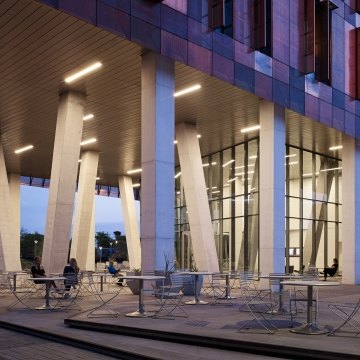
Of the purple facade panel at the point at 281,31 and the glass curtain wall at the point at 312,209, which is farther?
the glass curtain wall at the point at 312,209

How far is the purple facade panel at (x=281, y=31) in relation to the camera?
20.3 m

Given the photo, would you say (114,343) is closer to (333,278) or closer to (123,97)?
(123,97)

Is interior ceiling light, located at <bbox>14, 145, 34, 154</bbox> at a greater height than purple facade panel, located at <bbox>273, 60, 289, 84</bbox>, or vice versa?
purple facade panel, located at <bbox>273, 60, 289, 84</bbox>

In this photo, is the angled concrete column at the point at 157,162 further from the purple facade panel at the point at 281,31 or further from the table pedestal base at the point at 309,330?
the table pedestal base at the point at 309,330

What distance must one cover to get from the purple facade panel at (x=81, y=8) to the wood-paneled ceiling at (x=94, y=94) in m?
0.17

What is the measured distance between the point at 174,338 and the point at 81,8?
29.0 ft

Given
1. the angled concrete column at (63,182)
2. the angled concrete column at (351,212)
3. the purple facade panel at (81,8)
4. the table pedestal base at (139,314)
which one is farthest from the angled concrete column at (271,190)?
the table pedestal base at (139,314)

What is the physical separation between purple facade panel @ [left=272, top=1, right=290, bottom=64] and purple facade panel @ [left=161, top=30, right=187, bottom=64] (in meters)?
5.10

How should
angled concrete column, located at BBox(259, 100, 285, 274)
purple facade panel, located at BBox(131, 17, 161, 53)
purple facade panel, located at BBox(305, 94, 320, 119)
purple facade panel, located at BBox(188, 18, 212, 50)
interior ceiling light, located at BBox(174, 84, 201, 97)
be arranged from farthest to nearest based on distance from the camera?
purple facade panel, located at BBox(305, 94, 320, 119)
angled concrete column, located at BBox(259, 100, 285, 274)
interior ceiling light, located at BBox(174, 84, 201, 97)
purple facade panel, located at BBox(188, 18, 212, 50)
purple facade panel, located at BBox(131, 17, 161, 53)

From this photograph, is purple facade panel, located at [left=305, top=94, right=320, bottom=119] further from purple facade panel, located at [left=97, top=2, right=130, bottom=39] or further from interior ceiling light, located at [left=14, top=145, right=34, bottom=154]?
interior ceiling light, located at [left=14, top=145, right=34, bottom=154]

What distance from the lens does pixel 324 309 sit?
42.9 ft

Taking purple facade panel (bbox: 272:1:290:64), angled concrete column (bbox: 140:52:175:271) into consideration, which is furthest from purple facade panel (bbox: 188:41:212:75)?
purple facade panel (bbox: 272:1:290:64)

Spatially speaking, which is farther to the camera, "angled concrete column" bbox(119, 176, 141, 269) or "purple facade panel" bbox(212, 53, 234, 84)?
"angled concrete column" bbox(119, 176, 141, 269)

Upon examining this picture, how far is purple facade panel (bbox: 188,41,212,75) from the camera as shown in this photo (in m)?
16.7
